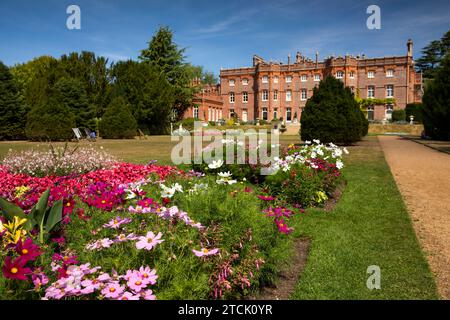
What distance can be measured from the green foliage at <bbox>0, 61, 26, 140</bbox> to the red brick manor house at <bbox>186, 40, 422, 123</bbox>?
2805cm

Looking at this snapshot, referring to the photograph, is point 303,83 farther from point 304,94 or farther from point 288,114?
point 288,114

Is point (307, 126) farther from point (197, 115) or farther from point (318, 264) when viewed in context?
point (197, 115)

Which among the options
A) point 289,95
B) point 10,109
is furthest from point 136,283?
point 289,95

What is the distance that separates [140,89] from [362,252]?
99.4 feet

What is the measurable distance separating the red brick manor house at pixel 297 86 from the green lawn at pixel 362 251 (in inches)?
1809

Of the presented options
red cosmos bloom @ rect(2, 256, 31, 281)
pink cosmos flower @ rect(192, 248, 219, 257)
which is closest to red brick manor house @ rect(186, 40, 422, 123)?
pink cosmos flower @ rect(192, 248, 219, 257)

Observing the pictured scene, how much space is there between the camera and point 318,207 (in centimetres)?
612

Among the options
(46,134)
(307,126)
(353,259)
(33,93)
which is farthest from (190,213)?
(33,93)

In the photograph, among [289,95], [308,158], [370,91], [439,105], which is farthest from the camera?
[289,95]

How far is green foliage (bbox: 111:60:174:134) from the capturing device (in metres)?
31.8

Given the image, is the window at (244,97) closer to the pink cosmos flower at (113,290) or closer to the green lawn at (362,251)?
the green lawn at (362,251)

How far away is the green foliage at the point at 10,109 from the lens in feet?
78.5

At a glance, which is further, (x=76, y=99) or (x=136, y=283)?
(x=76, y=99)

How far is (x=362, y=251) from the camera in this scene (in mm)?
4078
